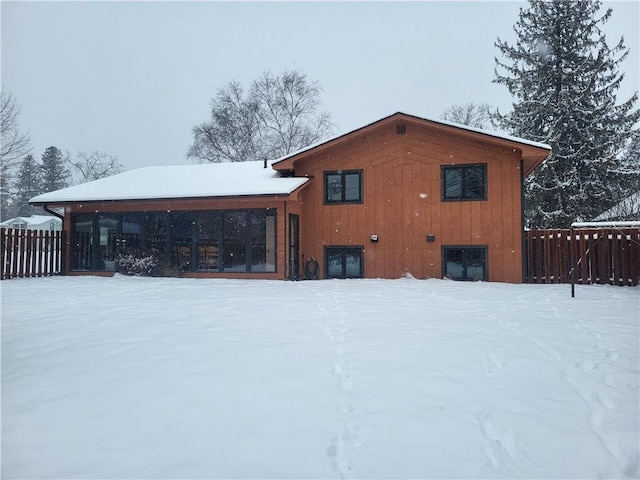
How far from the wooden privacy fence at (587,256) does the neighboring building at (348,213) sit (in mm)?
518

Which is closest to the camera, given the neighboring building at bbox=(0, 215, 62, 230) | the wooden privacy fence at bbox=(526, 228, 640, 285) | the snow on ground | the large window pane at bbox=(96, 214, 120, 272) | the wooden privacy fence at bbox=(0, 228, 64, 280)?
the snow on ground

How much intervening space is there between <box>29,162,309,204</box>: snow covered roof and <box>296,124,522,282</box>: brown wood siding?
1468 mm

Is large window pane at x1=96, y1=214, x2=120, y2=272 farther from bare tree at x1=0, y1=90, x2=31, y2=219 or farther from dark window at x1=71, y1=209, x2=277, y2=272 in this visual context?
bare tree at x1=0, y1=90, x2=31, y2=219

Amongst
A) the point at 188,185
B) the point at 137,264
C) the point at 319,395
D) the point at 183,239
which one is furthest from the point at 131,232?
the point at 319,395

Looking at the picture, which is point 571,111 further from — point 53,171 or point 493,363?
point 53,171

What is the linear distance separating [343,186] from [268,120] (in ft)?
61.9

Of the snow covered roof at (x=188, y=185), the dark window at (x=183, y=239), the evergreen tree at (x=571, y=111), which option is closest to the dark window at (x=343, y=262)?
the dark window at (x=183, y=239)

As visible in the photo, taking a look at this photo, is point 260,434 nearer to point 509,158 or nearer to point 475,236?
point 475,236

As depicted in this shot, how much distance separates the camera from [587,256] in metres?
10.7

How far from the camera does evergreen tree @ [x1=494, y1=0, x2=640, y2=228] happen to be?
685 inches

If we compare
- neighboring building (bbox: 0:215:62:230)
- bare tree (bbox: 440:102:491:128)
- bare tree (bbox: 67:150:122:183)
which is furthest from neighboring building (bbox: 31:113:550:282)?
neighboring building (bbox: 0:215:62:230)

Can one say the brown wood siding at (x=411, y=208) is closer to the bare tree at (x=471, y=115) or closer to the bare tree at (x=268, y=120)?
the bare tree at (x=268, y=120)

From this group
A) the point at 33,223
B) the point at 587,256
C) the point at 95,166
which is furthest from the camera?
the point at 95,166

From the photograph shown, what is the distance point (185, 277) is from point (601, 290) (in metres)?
11.0
